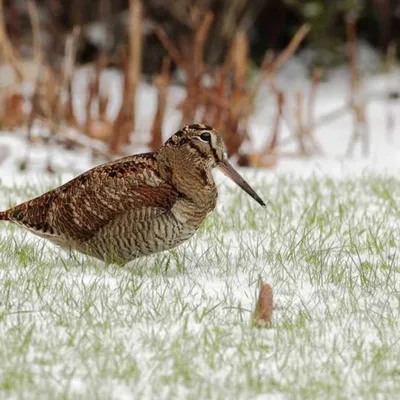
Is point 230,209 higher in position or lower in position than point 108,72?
lower

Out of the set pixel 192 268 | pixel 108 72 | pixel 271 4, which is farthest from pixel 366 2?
pixel 192 268

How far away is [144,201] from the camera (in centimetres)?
468

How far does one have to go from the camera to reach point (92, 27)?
14.1m

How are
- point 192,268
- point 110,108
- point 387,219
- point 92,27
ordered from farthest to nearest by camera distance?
point 92,27 < point 110,108 < point 387,219 < point 192,268

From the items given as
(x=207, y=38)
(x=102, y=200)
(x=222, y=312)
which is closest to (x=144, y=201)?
(x=102, y=200)

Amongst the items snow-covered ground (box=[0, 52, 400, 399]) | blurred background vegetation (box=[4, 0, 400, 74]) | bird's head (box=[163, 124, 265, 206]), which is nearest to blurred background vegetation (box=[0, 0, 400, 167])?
blurred background vegetation (box=[4, 0, 400, 74])

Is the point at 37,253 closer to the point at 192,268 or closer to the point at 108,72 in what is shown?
the point at 192,268

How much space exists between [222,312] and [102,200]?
861mm

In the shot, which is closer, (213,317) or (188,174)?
(213,317)

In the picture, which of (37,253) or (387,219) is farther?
(387,219)

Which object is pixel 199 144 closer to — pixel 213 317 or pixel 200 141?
pixel 200 141

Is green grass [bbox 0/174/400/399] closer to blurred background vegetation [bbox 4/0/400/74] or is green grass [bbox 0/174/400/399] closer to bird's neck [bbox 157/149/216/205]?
bird's neck [bbox 157/149/216/205]

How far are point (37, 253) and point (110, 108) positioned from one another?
8191mm

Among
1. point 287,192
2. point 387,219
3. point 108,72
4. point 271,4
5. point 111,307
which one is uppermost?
point 271,4
